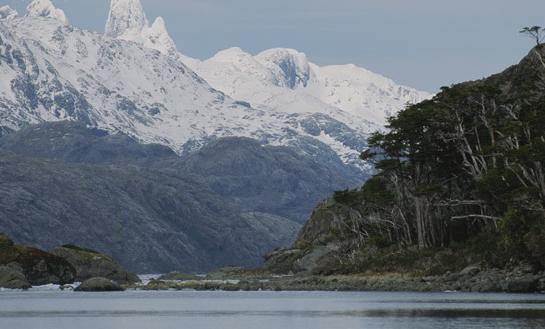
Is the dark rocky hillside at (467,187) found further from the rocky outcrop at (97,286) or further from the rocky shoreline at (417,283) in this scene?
the rocky outcrop at (97,286)

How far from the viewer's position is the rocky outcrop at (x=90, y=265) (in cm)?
18875

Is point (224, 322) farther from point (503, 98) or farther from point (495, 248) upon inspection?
point (503, 98)

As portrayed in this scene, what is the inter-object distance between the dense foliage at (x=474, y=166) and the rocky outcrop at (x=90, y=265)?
4664 cm

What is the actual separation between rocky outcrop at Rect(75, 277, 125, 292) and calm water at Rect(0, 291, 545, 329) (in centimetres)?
2615

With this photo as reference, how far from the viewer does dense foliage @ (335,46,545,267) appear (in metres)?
110

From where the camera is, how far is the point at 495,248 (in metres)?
120

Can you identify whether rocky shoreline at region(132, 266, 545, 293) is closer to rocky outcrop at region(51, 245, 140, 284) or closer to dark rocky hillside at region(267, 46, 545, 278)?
dark rocky hillside at region(267, 46, 545, 278)

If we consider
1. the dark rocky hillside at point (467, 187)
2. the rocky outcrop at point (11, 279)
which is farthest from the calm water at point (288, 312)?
the rocky outcrop at point (11, 279)

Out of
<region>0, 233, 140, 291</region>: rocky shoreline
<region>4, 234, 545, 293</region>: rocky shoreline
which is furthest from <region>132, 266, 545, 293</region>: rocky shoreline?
<region>0, 233, 140, 291</region>: rocky shoreline

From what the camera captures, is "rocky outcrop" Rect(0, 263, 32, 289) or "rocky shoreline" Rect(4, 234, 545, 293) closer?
"rocky shoreline" Rect(4, 234, 545, 293)

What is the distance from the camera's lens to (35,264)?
174 metres

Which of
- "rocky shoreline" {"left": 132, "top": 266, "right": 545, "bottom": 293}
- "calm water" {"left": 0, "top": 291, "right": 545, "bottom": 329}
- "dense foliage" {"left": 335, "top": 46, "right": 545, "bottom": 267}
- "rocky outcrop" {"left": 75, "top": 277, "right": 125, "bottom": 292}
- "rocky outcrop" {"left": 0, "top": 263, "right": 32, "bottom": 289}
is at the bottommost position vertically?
"calm water" {"left": 0, "top": 291, "right": 545, "bottom": 329}

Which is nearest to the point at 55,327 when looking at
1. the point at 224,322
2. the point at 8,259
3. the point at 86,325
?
the point at 86,325

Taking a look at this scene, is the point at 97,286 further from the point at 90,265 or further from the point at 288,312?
the point at 288,312
